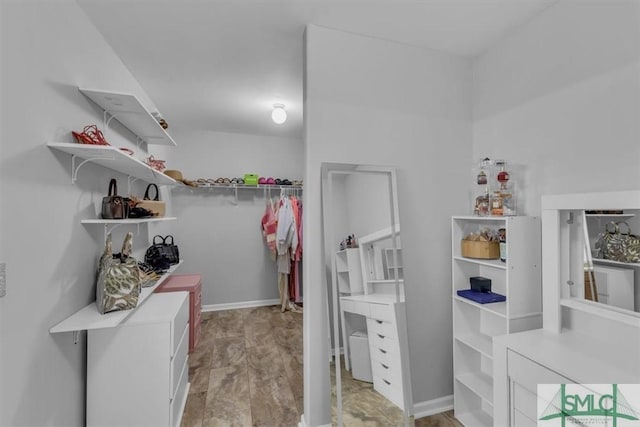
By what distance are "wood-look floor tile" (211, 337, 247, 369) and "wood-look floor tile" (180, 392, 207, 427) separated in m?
0.42

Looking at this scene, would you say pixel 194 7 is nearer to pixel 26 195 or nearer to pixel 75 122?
pixel 75 122

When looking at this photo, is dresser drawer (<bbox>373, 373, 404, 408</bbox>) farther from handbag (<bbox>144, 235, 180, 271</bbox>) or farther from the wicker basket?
handbag (<bbox>144, 235, 180, 271</bbox>)

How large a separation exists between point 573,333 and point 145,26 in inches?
125

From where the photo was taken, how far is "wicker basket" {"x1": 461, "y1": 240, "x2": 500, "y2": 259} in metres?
1.82

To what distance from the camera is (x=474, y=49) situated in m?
2.10

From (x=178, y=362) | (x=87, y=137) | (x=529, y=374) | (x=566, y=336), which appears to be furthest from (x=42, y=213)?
(x=566, y=336)

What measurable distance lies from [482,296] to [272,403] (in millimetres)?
1729

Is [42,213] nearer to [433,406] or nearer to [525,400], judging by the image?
[525,400]

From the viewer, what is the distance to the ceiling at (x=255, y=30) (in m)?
1.66

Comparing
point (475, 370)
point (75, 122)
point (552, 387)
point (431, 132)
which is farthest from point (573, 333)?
point (75, 122)

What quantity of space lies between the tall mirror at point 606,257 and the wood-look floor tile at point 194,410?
249cm

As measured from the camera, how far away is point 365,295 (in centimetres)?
183

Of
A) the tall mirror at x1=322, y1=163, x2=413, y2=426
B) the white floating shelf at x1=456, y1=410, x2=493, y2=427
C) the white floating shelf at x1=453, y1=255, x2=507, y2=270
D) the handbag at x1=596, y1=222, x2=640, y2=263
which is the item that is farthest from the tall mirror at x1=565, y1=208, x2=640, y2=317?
the white floating shelf at x1=456, y1=410, x2=493, y2=427

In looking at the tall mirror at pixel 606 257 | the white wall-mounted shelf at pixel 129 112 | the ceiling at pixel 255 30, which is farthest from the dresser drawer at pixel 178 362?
the tall mirror at pixel 606 257
